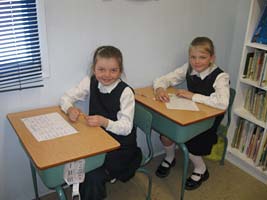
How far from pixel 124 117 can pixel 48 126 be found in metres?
0.43

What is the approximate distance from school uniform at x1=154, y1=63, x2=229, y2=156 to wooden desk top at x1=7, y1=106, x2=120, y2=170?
2.71 feet

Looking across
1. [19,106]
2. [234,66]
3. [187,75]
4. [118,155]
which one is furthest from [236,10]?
[19,106]

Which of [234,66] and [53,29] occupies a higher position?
[53,29]

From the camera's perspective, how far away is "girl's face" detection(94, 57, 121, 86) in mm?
1800

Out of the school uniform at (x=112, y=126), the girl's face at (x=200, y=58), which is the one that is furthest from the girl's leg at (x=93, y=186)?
the girl's face at (x=200, y=58)

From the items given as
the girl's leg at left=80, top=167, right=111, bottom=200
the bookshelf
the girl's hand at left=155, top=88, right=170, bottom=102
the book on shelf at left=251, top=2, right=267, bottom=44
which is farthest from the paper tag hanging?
the book on shelf at left=251, top=2, right=267, bottom=44

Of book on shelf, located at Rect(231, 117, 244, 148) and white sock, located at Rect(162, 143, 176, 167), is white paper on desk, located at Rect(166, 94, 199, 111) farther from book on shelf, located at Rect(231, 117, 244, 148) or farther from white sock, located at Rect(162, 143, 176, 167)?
book on shelf, located at Rect(231, 117, 244, 148)

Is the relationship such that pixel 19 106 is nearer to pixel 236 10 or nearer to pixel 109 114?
pixel 109 114

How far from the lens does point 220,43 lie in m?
2.76

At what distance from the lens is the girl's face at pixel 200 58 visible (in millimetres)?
2176

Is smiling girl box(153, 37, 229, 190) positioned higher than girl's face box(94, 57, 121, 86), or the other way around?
girl's face box(94, 57, 121, 86)

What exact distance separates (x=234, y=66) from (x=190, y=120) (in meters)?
1.28

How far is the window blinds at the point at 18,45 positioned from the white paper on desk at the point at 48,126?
22 centimetres

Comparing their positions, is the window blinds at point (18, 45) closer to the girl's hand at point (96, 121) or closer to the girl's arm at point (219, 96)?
the girl's hand at point (96, 121)
